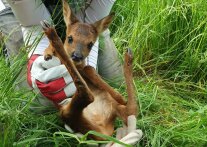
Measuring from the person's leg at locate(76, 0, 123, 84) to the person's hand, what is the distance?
0.53 meters

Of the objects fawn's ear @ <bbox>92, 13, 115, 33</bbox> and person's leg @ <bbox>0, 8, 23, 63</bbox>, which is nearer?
fawn's ear @ <bbox>92, 13, 115, 33</bbox>

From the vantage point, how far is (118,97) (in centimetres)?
242

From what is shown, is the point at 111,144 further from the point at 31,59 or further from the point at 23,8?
the point at 23,8

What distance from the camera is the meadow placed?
231cm

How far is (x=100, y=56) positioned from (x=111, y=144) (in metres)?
1.18

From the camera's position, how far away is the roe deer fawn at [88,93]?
215 cm

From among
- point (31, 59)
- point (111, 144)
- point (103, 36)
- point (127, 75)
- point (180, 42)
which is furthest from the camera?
point (180, 42)

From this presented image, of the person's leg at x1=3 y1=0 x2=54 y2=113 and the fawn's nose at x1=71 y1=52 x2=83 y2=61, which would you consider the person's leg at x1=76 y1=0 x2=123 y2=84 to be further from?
the fawn's nose at x1=71 y1=52 x2=83 y2=61

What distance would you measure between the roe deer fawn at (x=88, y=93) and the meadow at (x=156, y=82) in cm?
10

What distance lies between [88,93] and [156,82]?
3.98 feet

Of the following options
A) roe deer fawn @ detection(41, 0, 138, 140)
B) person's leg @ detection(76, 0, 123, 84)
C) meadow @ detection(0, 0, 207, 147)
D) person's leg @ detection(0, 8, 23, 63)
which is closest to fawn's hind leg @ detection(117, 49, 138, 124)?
roe deer fawn @ detection(41, 0, 138, 140)

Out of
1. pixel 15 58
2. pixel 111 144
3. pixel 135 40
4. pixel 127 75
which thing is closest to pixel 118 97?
pixel 127 75

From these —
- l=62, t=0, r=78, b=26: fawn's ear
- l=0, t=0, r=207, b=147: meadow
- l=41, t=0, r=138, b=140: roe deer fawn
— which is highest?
l=62, t=0, r=78, b=26: fawn's ear

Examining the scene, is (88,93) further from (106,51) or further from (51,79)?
(106,51)
